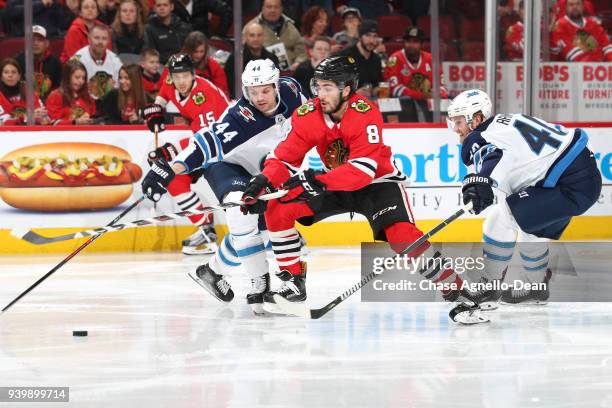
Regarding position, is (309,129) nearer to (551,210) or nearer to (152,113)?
(551,210)

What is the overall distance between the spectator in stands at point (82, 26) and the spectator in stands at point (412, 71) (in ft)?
5.91

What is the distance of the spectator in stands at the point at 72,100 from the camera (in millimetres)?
6477

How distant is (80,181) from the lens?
647 centimetres

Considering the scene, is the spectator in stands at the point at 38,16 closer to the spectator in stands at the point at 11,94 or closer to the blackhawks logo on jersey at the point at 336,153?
the spectator in stands at the point at 11,94

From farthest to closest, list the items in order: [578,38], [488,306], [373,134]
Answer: [578,38]
[488,306]
[373,134]

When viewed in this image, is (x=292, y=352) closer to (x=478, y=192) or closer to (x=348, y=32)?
(x=478, y=192)

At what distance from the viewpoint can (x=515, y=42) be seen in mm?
6922

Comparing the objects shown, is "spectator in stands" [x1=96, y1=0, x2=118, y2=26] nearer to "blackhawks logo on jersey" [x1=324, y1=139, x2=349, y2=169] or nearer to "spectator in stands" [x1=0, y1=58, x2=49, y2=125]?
"spectator in stands" [x1=0, y1=58, x2=49, y2=125]

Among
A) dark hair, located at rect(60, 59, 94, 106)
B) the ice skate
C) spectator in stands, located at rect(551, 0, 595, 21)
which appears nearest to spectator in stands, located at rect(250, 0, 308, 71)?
dark hair, located at rect(60, 59, 94, 106)

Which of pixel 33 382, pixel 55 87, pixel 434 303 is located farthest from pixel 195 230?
pixel 33 382

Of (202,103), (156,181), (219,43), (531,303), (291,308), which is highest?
(219,43)

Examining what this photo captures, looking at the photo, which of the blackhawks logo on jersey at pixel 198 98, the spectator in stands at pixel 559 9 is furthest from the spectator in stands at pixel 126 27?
the spectator in stands at pixel 559 9

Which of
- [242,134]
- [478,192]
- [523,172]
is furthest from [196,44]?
[478,192]

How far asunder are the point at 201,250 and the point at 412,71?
1.80 metres
